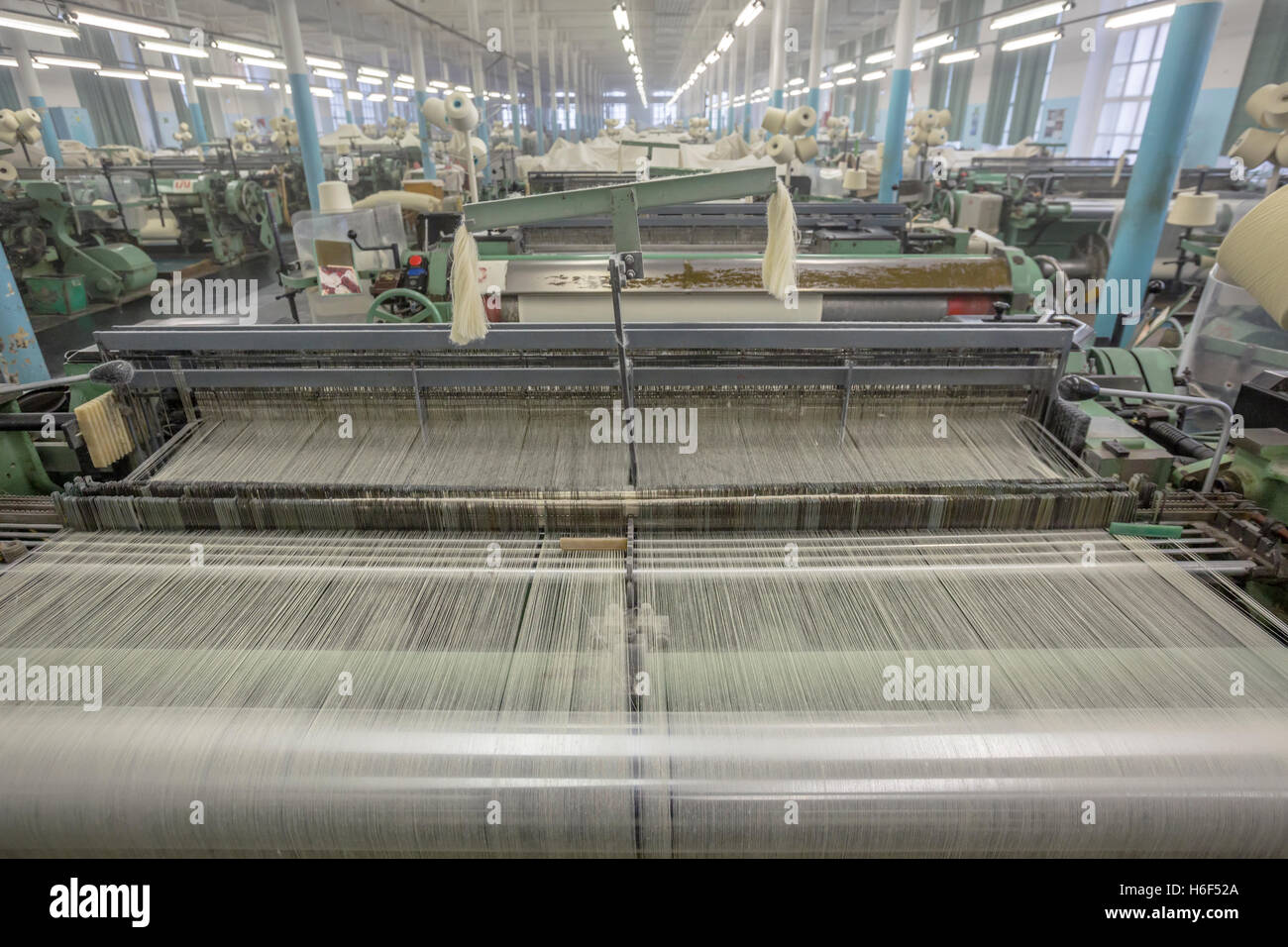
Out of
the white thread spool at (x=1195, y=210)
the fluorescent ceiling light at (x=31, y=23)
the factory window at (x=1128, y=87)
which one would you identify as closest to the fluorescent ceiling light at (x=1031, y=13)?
the white thread spool at (x=1195, y=210)

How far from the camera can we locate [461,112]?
6.27 meters

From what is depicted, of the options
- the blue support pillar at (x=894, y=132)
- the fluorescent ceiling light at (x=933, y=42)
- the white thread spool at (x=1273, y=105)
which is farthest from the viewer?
the fluorescent ceiling light at (x=933, y=42)

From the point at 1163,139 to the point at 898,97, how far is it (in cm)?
670

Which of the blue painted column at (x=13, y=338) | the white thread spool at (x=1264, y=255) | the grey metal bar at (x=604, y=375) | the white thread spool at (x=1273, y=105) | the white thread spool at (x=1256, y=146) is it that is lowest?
the blue painted column at (x=13, y=338)

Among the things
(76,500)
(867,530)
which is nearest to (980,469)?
(867,530)

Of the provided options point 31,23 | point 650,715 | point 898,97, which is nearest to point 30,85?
point 31,23

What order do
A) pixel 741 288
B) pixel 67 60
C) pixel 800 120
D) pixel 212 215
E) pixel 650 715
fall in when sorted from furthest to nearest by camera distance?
pixel 67 60 < pixel 212 215 < pixel 800 120 < pixel 741 288 < pixel 650 715

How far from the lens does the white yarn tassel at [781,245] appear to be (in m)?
2.39

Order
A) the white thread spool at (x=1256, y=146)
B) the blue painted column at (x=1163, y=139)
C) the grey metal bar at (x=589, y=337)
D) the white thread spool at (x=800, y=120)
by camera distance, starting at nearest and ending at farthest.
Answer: the grey metal bar at (x=589, y=337) → the white thread spool at (x=1256, y=146) → the blue painted column at (x=1163, y=139) → the white thread spool at (x=800, y=120)

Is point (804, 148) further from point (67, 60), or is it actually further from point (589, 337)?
point (67, 60)

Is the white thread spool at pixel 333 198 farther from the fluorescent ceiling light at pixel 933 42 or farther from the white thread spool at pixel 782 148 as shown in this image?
the fluorescent ceiling light at pixel 933 42

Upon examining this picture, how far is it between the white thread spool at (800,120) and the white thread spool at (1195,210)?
13.9 ft
